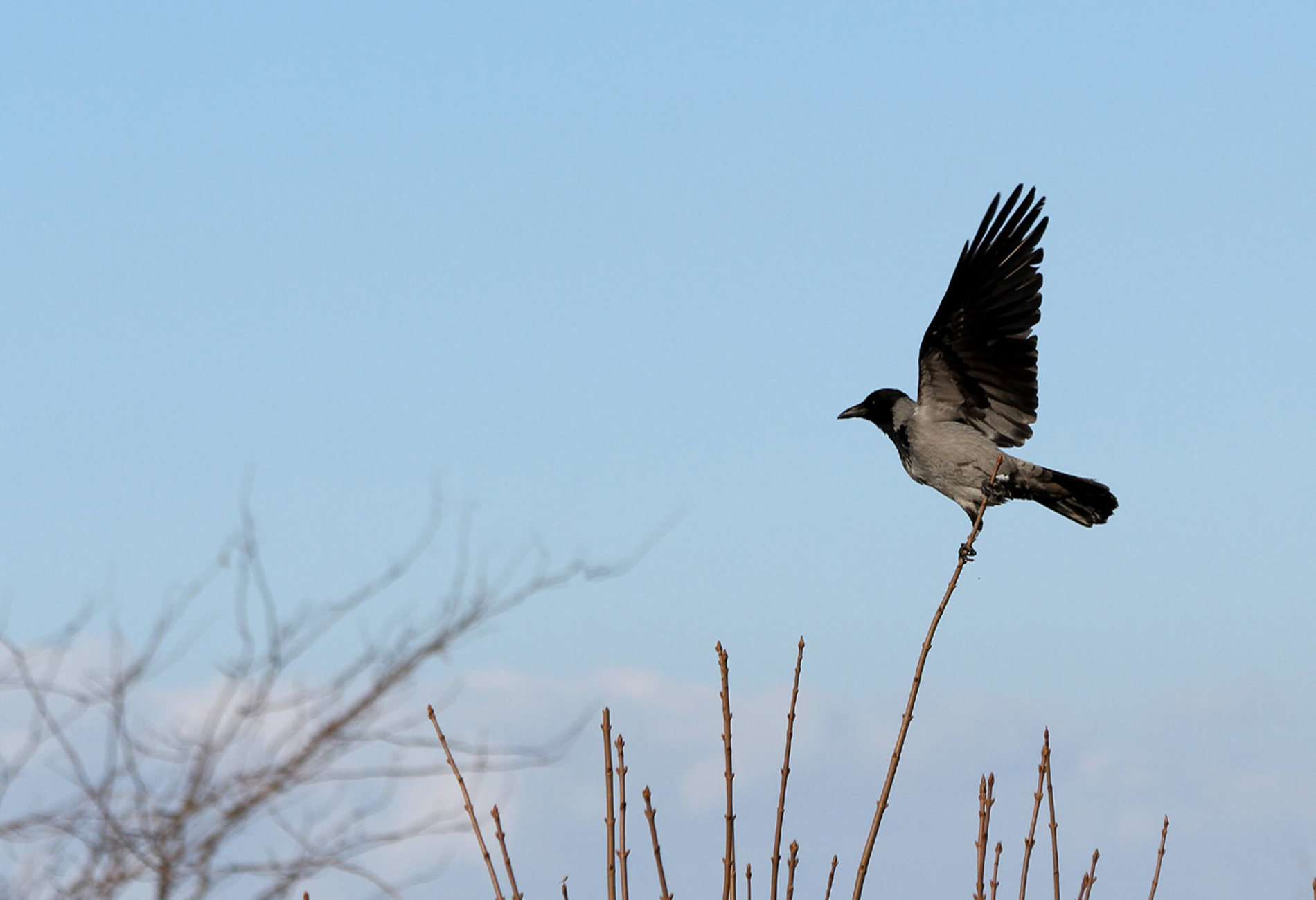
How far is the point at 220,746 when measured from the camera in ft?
10.5

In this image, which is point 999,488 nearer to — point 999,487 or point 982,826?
point 999,487

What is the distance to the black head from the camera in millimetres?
8312

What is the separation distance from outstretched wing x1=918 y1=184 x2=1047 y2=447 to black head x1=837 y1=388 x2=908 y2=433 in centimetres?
46

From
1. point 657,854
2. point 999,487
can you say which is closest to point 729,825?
point 657,854

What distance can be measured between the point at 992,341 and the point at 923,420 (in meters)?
0.64

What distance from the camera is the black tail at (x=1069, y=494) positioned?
7.42m

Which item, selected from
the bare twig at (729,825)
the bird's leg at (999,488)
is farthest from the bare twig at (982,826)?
the bird's leg at (999,488)

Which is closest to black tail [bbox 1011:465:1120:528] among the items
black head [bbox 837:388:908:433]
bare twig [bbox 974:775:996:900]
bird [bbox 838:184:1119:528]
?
bird [bbox 838:184:1119:528]

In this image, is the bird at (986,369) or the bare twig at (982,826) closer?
the bare twig at (982,826)

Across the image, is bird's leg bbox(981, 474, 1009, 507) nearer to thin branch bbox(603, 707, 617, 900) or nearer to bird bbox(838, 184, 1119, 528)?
bird bbox(838, 184, 1119, 528)

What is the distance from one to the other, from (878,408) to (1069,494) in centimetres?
143

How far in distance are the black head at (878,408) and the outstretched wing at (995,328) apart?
46 centimetres

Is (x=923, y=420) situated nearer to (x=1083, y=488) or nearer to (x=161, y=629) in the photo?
(x=1083, y=488)

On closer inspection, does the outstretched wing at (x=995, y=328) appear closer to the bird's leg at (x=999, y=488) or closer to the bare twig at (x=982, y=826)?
the bird's leg at (x=999, y=488)
